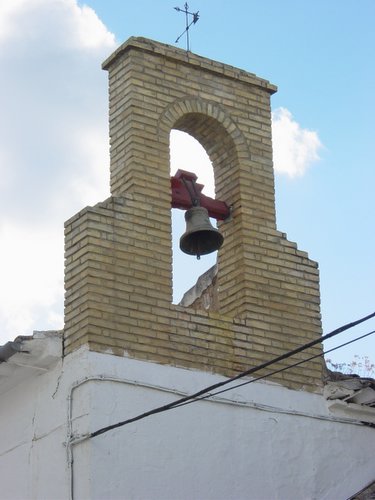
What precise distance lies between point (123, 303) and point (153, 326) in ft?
1.14

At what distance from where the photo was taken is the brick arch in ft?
39.5

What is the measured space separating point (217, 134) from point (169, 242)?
4.94 feet

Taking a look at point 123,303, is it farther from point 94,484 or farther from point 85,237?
point 94,484

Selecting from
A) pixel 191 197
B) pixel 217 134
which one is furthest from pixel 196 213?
pixel 217 134

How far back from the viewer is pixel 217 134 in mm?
12234

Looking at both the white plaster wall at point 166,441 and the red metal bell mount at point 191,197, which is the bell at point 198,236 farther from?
the white plaster wall at point 166,441

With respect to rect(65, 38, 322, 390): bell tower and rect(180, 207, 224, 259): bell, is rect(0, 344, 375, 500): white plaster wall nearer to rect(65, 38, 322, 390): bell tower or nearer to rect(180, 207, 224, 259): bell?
rect(65, 38, 322, 390): bell tower

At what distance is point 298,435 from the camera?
1127 cm

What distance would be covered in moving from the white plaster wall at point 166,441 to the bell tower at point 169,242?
0.24m

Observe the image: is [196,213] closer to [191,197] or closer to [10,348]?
[191,197]

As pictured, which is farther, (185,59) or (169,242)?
(185,59)

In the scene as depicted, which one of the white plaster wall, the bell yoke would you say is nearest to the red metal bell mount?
the bell yoke

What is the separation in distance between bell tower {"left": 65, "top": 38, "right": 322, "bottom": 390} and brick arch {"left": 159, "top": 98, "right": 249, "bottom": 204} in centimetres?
1

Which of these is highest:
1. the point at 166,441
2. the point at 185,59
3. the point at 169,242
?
the point at 185,59
